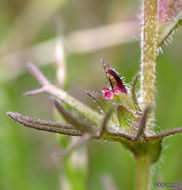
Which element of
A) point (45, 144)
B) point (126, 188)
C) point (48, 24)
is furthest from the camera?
point (48, 24)

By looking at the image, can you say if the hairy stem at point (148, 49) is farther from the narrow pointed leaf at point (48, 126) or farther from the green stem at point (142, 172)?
the narrow pointed leaf at point (48, 126)

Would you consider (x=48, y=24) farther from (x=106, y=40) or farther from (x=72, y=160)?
(x=72, y=160)

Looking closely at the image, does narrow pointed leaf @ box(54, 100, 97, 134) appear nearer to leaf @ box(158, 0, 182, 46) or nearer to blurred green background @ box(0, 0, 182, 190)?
leaf @ box(158, 0, 182, 46)

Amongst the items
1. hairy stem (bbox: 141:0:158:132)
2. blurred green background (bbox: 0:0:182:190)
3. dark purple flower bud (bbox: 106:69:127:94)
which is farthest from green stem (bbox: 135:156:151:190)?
blurred green background (bbox: 0:0:182:190)

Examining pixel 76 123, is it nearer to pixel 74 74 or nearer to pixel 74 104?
pixel 74 104

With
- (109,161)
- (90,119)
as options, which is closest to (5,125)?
(109,161)

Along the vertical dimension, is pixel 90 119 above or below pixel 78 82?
below

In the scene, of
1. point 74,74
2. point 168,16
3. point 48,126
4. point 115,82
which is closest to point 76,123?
point 48,126

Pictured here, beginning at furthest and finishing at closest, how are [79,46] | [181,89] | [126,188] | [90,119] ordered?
1. [79,46]
2. [181,89]
3. [126,188]
4. [90,119]
